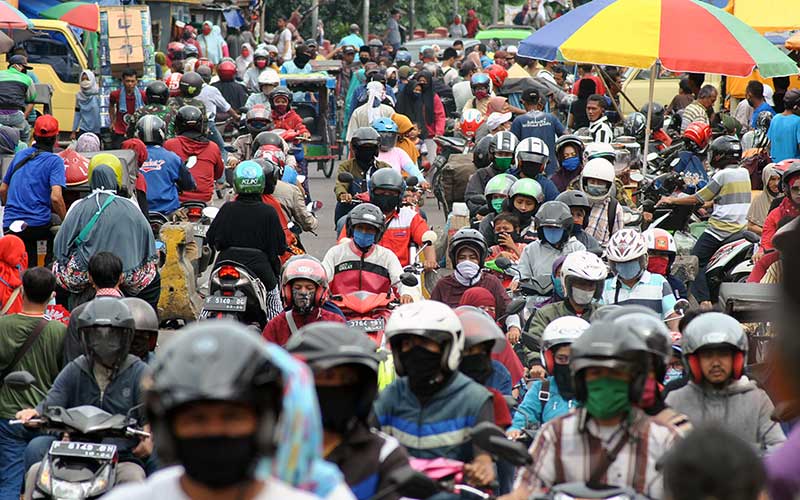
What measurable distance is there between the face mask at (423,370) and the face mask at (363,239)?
523 centimetres

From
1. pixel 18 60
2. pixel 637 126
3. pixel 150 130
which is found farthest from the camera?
pixel 18 60

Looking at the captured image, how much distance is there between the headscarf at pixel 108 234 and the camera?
11.8 metres

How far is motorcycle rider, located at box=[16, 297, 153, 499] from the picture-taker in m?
7.62

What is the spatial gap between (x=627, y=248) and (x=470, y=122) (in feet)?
37.9

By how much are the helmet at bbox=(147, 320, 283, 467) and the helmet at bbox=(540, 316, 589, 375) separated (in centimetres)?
464

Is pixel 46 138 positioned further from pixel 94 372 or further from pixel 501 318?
pixel 94 372

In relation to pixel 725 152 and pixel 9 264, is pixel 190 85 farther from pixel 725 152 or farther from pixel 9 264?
pixel 9 264

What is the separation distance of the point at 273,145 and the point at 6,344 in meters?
8.25

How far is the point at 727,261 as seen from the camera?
13672mm

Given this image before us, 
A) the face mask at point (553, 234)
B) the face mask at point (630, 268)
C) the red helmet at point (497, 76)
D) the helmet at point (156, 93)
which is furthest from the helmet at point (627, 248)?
the red helmet at point (497, 76)

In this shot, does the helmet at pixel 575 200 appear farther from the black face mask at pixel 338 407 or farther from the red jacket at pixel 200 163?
the black face mask at pixel 338 407

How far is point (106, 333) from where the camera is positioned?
25.4 ft

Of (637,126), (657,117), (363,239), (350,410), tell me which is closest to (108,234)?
(363,239)

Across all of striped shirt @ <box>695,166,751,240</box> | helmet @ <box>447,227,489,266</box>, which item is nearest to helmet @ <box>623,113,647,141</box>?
striped shirt @ <box>695,166,751,240</box>
